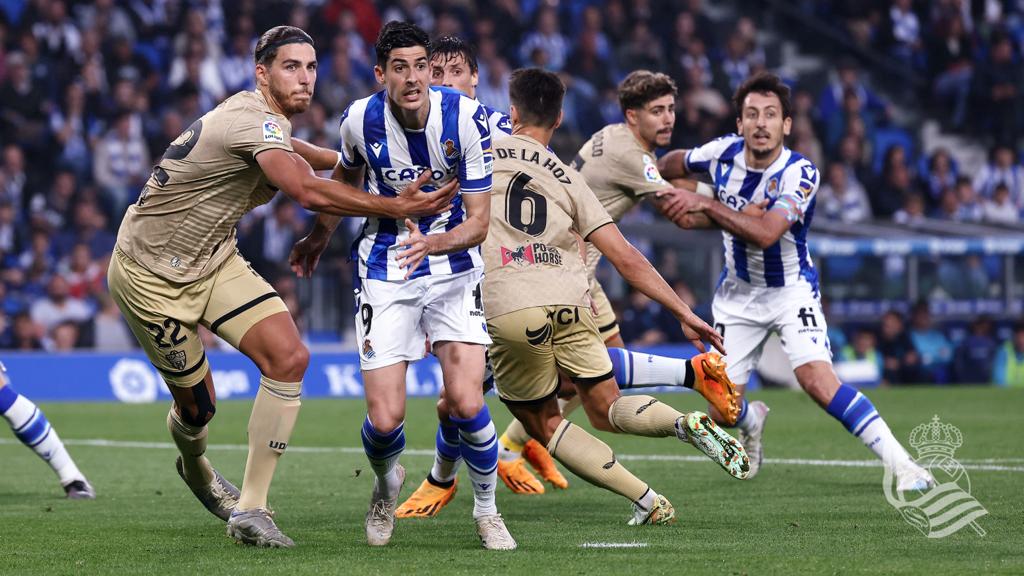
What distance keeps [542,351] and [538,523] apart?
0.90m

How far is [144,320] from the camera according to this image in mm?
6793

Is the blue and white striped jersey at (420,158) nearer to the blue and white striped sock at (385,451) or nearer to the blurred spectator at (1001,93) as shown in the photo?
the blue and white striped sock at (385,451)

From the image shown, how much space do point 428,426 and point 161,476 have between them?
152 inches

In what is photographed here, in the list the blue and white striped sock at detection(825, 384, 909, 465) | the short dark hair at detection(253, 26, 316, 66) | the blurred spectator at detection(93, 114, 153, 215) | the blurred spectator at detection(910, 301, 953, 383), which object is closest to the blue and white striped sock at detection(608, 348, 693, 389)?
the blue and white striped sock at detection(825, 384, 909, 465)

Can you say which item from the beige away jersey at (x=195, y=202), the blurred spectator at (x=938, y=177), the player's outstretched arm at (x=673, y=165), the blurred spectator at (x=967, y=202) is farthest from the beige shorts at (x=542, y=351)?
→ the blurred spectator at (x=938, y=177)

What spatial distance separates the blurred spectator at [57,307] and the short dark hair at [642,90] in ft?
31.3

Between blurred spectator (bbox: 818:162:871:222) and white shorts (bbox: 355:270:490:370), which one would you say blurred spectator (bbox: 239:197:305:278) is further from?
white shorts (bbox: 355:270:490:370)

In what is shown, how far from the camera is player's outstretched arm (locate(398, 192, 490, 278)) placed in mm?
6238

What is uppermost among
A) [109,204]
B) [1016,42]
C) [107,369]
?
[1016,42]

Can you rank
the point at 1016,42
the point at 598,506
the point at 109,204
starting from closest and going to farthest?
the point at 598,506 → the point at 109,204 → the point at 1016,42

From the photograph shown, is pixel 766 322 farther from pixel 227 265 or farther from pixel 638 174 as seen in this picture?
pixel 227 265

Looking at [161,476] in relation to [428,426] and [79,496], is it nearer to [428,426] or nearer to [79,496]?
[79,496]

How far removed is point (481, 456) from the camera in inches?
259

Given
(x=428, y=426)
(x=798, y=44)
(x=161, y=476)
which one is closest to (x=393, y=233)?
(x=161, y=476)
